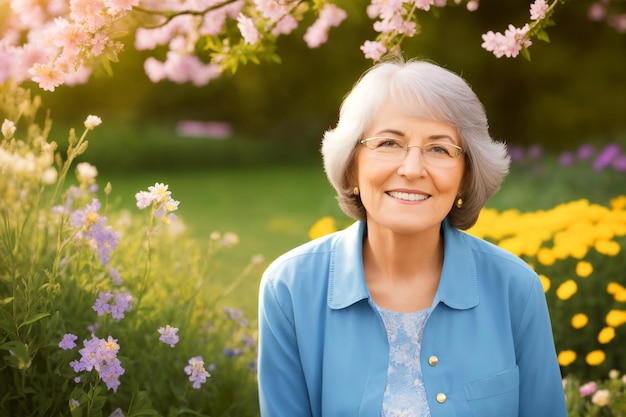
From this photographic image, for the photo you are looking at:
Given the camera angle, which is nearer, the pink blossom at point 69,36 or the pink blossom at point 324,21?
the pink blossom at point 69,36

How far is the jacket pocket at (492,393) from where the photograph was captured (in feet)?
7.23

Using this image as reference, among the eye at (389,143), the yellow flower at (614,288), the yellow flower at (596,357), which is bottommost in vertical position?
the yellow flower at (596,357)

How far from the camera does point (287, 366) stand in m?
2.29

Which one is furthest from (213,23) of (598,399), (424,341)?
(598,399)

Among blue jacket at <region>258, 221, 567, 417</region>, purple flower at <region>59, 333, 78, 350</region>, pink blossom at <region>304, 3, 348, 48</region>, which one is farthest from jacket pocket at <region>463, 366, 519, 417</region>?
pink blossom at <region>304, 3, 348, 48</region>

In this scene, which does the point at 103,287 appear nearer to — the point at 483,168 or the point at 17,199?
the point at 17,199

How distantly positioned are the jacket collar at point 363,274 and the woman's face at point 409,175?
151 millimetres

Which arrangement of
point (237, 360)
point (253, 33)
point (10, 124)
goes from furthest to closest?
point (237, 360), point (253, 33), point (10, 124)

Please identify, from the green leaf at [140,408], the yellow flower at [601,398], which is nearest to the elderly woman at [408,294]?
the green leaf at [140,408]

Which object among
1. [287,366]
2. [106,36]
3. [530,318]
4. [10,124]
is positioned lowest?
[287,366]

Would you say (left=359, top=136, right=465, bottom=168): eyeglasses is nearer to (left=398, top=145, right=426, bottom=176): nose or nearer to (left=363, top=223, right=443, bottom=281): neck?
(left=398, top=145, right=426, bottom=176): nose

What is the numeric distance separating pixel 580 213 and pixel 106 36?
8.69ft

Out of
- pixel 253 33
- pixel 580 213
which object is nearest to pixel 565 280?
pixel 580 213

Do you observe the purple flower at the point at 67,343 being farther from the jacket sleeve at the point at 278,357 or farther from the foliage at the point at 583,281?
the foliage at the point at 583,281
